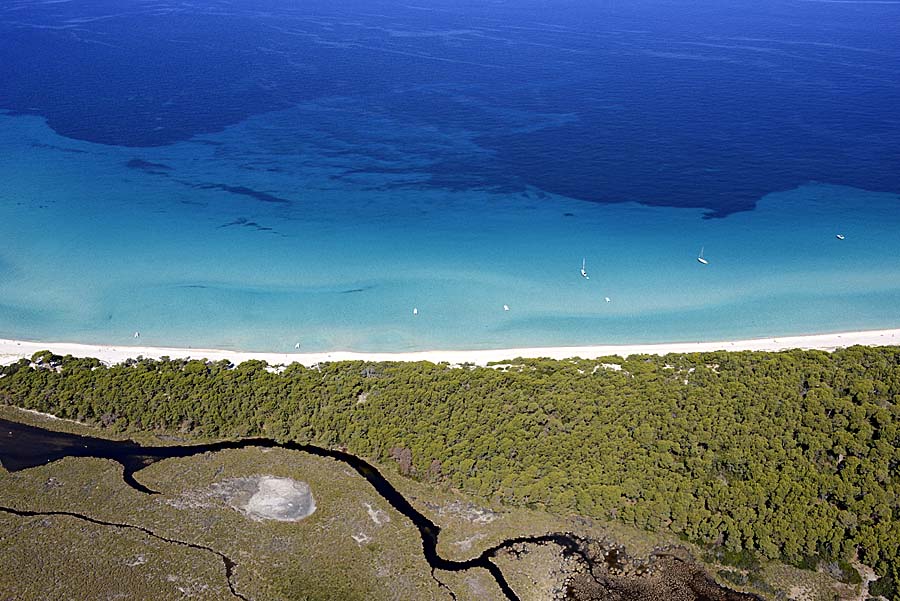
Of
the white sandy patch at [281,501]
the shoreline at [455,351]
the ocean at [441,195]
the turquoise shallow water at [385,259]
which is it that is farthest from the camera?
the ocean at [441,195]

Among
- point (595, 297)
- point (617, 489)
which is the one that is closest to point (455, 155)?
point (595, 297)

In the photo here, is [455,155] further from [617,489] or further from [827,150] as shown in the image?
[617,489]

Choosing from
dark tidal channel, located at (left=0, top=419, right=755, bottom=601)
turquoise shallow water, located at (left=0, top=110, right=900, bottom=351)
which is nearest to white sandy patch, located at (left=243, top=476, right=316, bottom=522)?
dark tidal channel, located at (left=0, top=419, right=755, bottom=601)

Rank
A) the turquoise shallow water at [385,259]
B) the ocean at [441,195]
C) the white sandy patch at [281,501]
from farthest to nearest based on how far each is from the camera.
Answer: the ocean at [441,195] < the turquoise shallow water at [385,259] < the white sandy patch at [281,501]

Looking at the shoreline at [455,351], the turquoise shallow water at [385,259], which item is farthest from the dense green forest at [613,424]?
the turquoise shallow water at [385,259]

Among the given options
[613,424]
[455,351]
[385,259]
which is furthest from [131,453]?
[613,424]

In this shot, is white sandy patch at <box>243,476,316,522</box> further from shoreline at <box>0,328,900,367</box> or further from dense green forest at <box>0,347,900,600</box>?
shoreline at <box>0,328,900,367</box>

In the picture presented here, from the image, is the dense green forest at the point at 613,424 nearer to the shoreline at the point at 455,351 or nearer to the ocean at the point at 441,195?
the shoreline at the point at 455,351
